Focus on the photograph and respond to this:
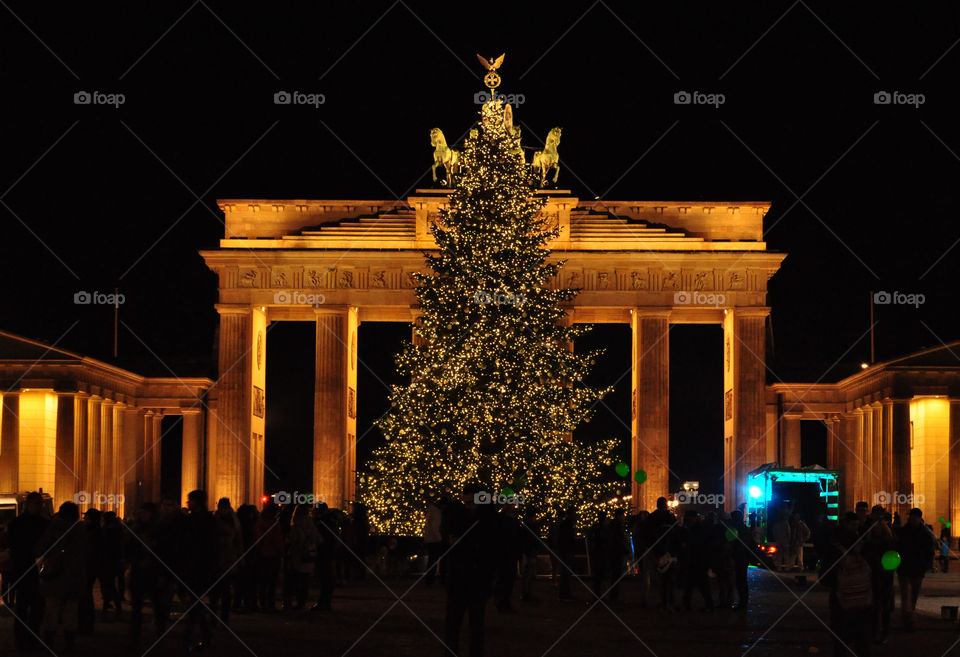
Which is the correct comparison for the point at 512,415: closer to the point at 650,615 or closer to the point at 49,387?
the point at 650,615

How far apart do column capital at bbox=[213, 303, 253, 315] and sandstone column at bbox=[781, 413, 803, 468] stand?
2838cm

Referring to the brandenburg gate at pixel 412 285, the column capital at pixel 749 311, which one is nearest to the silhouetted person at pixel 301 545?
the brandenburg gate at pixel 412 285

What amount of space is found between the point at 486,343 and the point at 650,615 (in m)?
18.6

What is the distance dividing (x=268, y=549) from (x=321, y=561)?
1.05 metres

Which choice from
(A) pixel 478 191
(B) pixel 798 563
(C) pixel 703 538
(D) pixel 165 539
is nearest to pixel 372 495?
(A) pixel 478 191

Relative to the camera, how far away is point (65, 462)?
2813 inches

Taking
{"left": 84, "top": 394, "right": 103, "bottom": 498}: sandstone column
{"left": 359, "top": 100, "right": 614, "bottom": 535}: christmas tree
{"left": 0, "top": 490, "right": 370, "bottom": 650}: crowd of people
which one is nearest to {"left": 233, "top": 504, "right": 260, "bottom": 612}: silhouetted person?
{"left": 0, "top": 490, "right": 370, "bottom": 650}: crowd of people

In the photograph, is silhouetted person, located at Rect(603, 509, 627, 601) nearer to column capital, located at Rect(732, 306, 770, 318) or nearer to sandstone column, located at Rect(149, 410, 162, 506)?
column capital, located at Rect(732, 306, 770, 318)

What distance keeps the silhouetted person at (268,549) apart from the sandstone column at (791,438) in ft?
189

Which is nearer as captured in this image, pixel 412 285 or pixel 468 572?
pixel 468 572

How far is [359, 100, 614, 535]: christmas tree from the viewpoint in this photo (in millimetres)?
49438

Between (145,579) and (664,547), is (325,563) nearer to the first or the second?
(145,579)

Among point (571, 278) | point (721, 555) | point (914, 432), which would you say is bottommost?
point (721, 555)

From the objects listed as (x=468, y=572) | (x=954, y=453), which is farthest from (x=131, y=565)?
(x=954, y=453)
